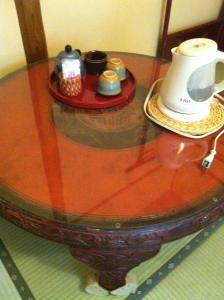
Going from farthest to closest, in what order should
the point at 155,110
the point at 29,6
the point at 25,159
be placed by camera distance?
the point at 29,6
the point at 155,110
the point at 25,159

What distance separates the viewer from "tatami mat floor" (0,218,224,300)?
0.91 m

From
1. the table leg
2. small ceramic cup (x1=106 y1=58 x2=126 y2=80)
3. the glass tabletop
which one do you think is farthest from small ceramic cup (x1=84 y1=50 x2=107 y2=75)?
the table leg

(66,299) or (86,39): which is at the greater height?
(86,39)

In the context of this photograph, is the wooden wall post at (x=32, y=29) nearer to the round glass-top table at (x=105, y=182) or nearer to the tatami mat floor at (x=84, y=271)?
the round glass-top table at (x=105, y=182)

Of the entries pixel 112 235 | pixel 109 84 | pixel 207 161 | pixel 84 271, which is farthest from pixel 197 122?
pixel 84 271

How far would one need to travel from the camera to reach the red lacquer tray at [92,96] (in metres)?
0.84

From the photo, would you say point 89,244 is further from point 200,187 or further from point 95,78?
point 95,78

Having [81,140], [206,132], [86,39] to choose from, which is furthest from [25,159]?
[86,39]

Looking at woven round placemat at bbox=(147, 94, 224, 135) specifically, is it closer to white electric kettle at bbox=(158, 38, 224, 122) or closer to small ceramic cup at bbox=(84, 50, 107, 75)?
white electric kettle at bbox=(158, 38, 224, 122)

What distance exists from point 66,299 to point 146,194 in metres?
0.55

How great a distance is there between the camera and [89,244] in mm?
556

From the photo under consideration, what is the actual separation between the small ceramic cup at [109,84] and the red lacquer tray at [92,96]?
16 millimetres

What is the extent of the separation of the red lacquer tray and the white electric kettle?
0.14 m

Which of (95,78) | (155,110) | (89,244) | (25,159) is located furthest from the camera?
(95,78)
